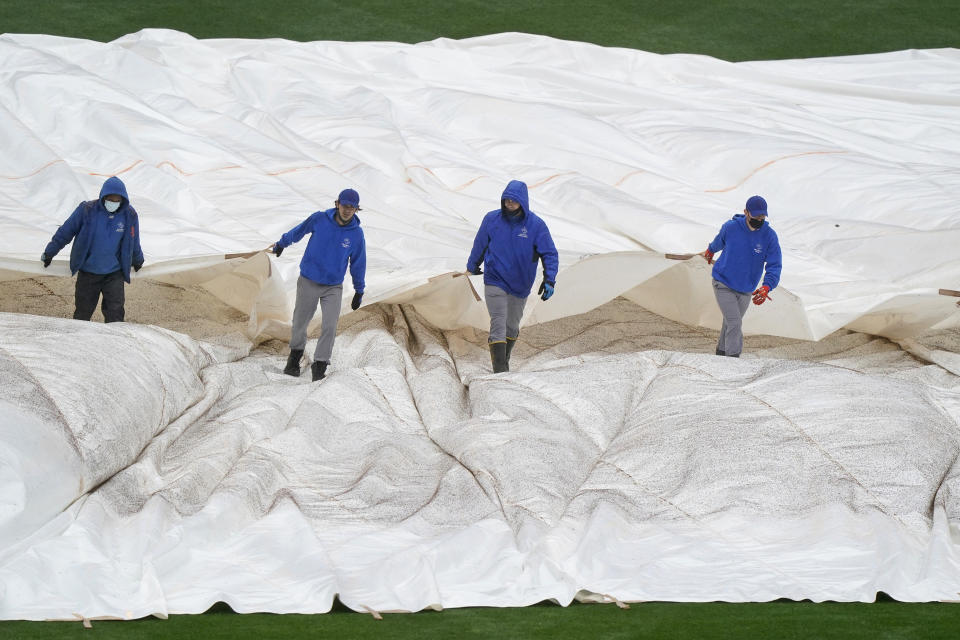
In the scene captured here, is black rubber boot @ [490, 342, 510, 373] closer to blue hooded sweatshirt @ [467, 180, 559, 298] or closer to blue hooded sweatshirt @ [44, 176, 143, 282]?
blue hooded sweatshirt @ [467, 180, 559, 298]

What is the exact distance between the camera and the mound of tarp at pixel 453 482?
4277mm

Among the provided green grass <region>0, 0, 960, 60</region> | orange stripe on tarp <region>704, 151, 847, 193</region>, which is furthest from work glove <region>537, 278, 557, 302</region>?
green grass <region>0, 0, 960, 60</region>

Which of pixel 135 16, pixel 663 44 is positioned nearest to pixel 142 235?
pixel 135 16

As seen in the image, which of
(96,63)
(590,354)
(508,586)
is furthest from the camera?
(96,63)

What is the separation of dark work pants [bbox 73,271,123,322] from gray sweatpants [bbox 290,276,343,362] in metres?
0.99

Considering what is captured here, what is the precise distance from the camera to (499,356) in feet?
22.2

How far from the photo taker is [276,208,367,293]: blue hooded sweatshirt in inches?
257

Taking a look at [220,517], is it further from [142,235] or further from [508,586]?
[142,235]

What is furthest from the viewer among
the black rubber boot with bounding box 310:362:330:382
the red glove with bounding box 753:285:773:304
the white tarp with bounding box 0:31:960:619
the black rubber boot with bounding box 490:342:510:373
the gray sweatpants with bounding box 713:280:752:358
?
the gray sweatpants with bounding box 713:280:752:358

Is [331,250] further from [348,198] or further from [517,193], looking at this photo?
[517,193]

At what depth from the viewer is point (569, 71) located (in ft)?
37.2

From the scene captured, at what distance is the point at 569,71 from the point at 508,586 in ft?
25.6

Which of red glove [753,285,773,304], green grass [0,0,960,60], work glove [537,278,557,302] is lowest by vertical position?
work glove [537,278,557,302]

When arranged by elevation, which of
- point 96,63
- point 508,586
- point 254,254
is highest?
point 96,63
